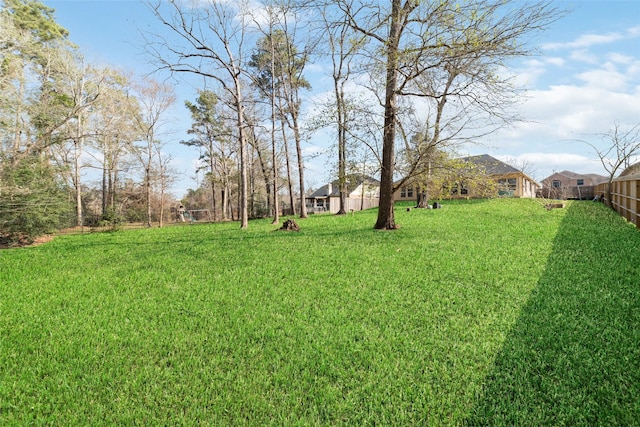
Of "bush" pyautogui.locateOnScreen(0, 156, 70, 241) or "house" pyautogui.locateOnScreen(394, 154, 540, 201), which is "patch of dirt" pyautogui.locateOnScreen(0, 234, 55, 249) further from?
"house" pyautogui.locateOnScreen(394, 154, 540, 201)

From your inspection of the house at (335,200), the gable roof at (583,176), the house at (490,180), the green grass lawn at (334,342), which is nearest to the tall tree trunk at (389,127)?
the house at (490,180)

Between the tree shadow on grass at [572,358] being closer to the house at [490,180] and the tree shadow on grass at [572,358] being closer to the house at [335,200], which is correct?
the house at [490,180]

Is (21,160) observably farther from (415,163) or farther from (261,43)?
(415,163)

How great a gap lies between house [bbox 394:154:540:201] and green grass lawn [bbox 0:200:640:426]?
134 inches

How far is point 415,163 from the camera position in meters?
8.41

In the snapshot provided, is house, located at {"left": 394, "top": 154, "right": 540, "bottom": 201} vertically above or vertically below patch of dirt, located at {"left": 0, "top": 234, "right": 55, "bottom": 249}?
above

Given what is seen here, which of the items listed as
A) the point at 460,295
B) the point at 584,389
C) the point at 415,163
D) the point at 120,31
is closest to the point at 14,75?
the point at 120,31

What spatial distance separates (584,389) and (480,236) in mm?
5792

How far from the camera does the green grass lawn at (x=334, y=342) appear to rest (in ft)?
6.45

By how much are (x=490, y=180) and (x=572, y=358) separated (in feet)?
23.0

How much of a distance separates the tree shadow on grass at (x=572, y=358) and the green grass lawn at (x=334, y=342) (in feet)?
0.04

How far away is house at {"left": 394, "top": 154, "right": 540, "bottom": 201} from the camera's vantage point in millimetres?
8601

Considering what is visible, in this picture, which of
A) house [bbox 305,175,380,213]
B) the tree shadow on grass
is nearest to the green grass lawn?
the tree shadow on grass

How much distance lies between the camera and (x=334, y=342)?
108 inches
